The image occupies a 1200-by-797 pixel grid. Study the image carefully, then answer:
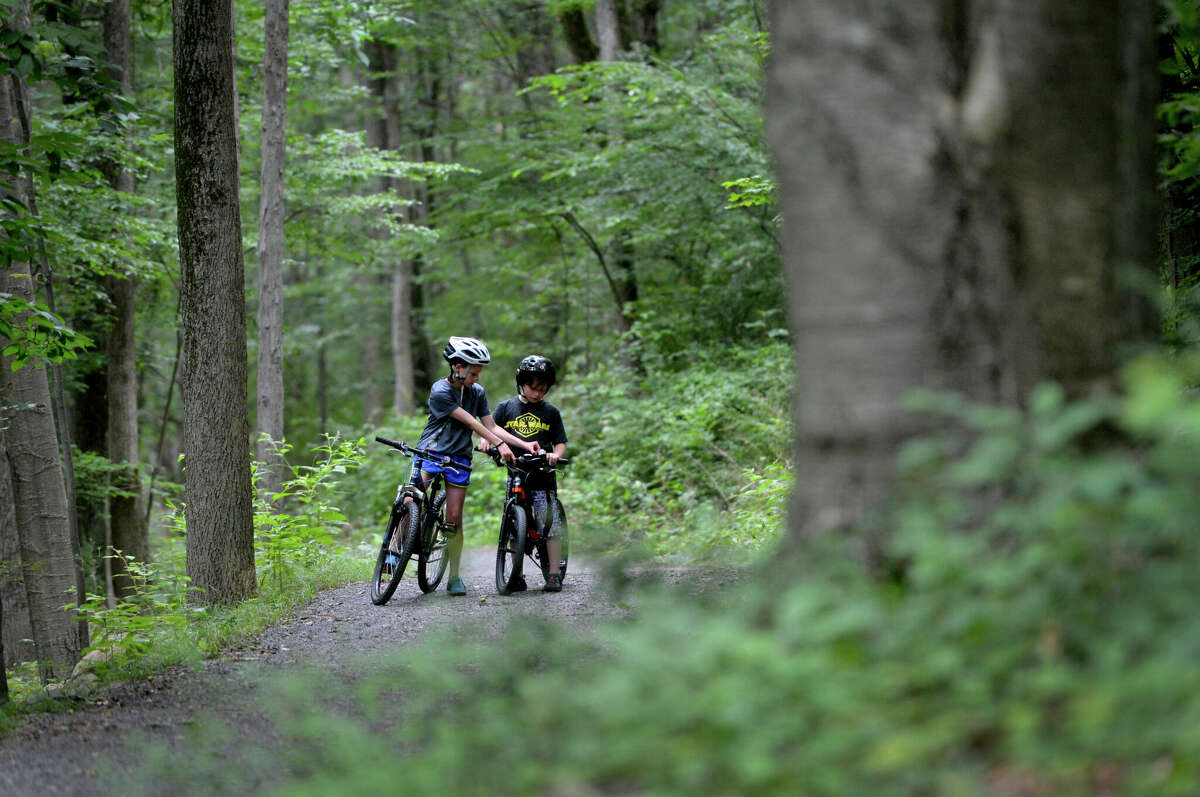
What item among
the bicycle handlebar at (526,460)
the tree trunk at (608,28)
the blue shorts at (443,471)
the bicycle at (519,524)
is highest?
the tree trunk at (608,28)

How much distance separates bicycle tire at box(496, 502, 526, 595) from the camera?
8961mm

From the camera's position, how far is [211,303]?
8391 mm

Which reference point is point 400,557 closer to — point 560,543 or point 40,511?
point 560,543

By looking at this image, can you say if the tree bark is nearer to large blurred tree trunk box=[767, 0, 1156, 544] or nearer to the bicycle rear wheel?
the bicycle rear wheel

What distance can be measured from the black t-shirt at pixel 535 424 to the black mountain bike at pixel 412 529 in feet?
1.84

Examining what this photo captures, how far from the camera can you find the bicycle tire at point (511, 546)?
29.4 feet

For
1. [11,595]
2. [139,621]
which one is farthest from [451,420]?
[11,595]

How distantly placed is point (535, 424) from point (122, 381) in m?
9.98

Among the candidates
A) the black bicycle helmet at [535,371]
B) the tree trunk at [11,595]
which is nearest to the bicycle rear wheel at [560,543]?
the black bicycle helmet at [535,371]

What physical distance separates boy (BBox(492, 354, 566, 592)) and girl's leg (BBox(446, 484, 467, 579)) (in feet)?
1.99

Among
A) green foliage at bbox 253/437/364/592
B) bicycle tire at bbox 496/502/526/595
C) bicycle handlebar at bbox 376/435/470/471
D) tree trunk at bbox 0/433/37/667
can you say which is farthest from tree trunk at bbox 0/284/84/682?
bicycle tire at bbox 496/502/526/595

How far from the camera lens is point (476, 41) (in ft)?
87.1

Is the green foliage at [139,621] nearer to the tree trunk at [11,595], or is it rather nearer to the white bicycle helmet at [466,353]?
the white bicycle helmet at [466,353]

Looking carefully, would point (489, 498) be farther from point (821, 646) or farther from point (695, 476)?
point (821, 646)
